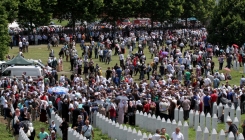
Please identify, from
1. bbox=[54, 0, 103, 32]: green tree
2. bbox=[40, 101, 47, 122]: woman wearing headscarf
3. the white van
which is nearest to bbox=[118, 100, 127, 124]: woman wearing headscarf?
bbox=[40, 101, 47, 122]: woman wearing headscarf

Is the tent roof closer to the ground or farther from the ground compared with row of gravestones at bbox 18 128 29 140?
farther from the ground

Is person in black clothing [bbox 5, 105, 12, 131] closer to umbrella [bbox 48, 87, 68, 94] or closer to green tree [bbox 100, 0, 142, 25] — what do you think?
umbrella [bbox 48, 87, 68, 94]

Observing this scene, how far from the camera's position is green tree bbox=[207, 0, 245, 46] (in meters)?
60.2

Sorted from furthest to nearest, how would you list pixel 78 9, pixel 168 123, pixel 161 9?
pixel 161 9, pixel 78 9, pixel 168 123

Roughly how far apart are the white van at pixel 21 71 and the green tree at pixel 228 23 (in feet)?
73.4

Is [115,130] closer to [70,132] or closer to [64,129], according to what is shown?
[64,129]

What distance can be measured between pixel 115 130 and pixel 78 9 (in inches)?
1902

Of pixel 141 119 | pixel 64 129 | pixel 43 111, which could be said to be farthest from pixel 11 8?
pixel 64 129

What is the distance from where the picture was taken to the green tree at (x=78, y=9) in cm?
7400

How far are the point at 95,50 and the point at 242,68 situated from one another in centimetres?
1285

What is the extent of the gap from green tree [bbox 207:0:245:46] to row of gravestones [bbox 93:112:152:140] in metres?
31.9

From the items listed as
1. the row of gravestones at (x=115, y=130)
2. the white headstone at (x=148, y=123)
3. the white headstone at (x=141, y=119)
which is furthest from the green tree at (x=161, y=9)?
the white headstone at (x=148, y=123)

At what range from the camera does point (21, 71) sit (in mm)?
43750

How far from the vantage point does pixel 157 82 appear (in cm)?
4084
